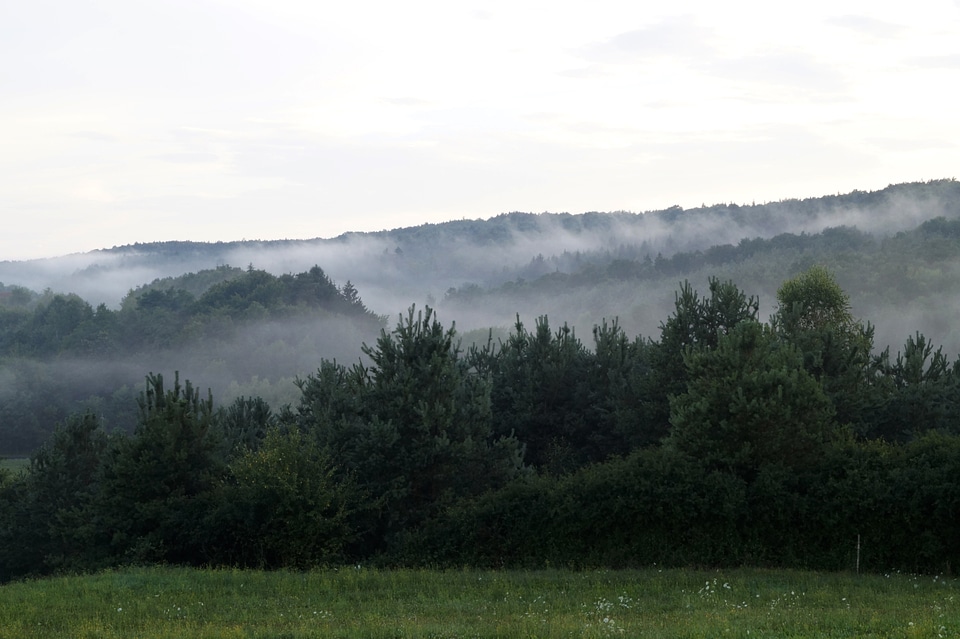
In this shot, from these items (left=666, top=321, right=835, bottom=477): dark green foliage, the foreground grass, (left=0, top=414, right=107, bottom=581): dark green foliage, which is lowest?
(left=0, top=414, right=107, bottom=581): dark green foliage

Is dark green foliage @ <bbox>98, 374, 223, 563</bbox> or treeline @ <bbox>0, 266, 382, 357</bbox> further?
treeline @ <bbox>0, 266, 382, 357</bbox>

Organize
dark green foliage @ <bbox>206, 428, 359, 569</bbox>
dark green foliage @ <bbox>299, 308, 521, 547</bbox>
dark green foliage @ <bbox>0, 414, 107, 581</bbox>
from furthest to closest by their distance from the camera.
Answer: dark green foliage @ <bbox>0, 414, 107, 581</bbox>
dark green foliage @ <bbox>299, 308, 521, 547</bbox>
dark green foliage @ <bbox>206, 428, 359, 569</bbox>

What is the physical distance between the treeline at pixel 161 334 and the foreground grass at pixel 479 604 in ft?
366


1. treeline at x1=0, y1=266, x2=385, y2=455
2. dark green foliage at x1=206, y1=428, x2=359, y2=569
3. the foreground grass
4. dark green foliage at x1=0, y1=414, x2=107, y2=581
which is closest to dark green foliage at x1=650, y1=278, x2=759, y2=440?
dark green foliage at x1=206, y1=428, x2=359, y2=569

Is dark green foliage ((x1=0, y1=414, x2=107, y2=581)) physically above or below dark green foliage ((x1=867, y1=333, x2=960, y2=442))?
below

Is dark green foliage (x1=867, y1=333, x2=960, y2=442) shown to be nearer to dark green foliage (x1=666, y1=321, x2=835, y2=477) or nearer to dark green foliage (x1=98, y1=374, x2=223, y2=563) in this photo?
dark green foliage (x1=666, y1=321, x2=835, y2=477)

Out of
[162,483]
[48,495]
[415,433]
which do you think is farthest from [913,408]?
[48,495]

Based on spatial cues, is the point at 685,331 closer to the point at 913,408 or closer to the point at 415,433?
the point at 913,408

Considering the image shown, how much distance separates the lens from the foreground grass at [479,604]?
15.8 metres

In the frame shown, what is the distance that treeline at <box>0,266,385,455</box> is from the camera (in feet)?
454

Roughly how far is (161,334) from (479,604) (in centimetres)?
14951

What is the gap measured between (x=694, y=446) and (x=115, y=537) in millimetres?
20197

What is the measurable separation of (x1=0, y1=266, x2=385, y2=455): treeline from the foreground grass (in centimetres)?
11159

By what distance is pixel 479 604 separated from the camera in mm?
20047
